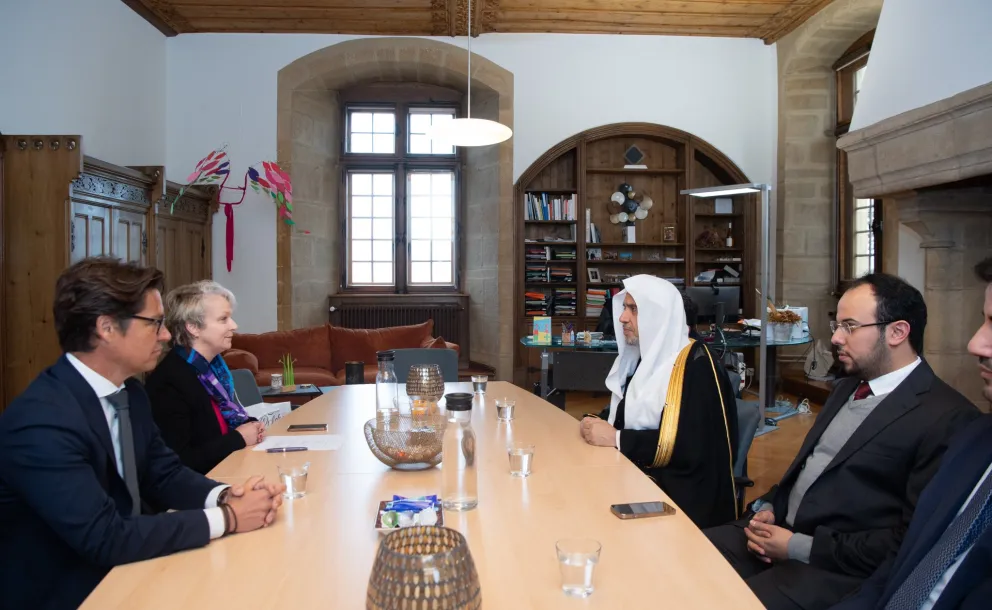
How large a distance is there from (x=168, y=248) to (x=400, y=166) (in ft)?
9.02

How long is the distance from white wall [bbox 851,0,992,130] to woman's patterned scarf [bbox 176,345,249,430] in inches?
161

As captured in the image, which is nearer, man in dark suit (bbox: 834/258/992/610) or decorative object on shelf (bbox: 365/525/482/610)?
decorative object on shelf (bbox: 365/525/482/610)

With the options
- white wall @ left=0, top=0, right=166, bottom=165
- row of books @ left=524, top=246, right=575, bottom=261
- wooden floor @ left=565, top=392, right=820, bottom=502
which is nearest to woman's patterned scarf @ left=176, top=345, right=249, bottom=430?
wooden floor @ left=565, top=392, right=820, bottom=502

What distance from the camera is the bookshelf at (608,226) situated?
7754mm

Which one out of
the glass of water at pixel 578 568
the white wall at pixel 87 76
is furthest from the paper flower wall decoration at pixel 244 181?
the glass of water at pixel 578 568

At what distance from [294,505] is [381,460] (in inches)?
12.6

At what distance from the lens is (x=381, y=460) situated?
6.44 ft

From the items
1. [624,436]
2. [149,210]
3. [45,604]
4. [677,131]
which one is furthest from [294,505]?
[677,131]

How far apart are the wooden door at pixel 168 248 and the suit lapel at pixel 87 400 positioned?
5.21 m

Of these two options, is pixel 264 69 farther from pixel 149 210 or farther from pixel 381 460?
pixel 381 460

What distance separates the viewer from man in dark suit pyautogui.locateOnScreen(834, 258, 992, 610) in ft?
4.01

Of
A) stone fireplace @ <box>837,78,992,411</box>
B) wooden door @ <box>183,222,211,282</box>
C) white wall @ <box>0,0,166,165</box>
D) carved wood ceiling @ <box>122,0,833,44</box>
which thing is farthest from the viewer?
wooden door @ <box>183,222,211,282</box>

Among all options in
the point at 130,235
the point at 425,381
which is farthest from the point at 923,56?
the point at 130,235

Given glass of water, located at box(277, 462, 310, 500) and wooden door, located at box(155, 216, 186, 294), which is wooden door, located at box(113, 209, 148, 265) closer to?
wooden door, located at box(155, 216, 186, 294)
